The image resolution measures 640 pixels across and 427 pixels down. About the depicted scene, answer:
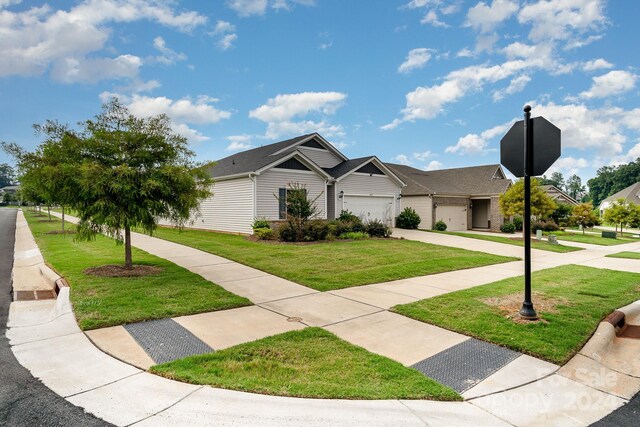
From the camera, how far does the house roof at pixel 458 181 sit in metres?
27.0

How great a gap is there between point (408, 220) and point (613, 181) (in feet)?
287

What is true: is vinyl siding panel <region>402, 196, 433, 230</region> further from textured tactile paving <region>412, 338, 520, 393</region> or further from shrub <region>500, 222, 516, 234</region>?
textured tactile paving <region>412, 338, 520, 393</region>

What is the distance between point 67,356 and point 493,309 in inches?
239

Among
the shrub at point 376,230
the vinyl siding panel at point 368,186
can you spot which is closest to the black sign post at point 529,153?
the shrub at point 376,230

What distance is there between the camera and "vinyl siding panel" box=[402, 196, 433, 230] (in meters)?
25.7

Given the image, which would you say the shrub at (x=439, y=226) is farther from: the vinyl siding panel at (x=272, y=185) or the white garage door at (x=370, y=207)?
the vinyl siding panel at (x=272, y=185)

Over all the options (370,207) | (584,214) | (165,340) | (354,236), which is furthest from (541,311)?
(584,214)

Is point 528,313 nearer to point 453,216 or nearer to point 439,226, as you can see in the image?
point 439,226

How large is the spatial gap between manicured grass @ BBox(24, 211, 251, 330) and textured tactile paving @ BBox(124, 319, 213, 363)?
0.32 m

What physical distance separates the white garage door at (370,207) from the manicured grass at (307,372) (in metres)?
17.8

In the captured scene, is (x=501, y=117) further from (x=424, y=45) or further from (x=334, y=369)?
(x=334, y=369)

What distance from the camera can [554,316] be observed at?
5.47m

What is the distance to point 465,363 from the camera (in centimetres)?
394

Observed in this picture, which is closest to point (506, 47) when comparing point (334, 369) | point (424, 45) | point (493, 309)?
point (424, 45)
